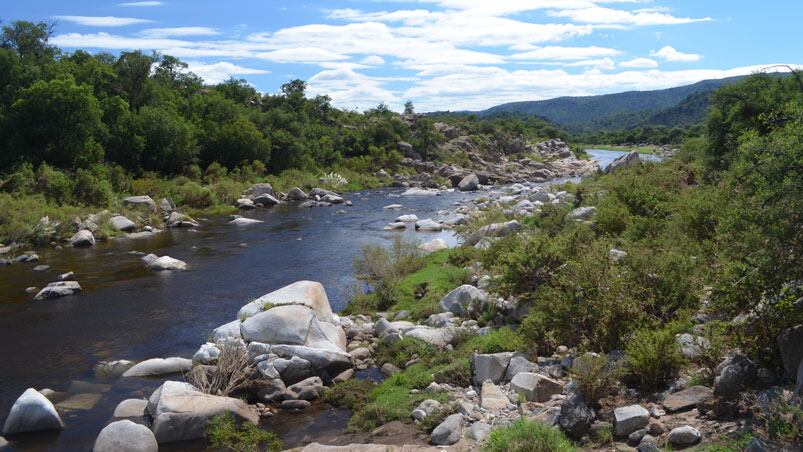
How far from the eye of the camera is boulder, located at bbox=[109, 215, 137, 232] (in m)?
33.5

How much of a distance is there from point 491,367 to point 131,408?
22.9ft

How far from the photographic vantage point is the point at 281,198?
5006 centimetres

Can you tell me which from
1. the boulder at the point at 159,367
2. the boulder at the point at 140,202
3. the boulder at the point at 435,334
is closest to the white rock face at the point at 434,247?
the boulder at the point at 435,334

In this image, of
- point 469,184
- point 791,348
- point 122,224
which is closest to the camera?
point 791,348

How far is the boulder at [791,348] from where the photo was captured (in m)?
7.38

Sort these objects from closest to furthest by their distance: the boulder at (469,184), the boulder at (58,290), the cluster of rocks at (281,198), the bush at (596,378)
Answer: the bush at (596,378)
the boulder at (58,290)
the cluster of rocks at (281,198)
the boulder at (469,184)

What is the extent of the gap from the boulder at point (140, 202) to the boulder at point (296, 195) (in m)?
13.7

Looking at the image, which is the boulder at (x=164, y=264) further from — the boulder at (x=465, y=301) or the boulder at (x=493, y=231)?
the boulder at (x=465, y=301)

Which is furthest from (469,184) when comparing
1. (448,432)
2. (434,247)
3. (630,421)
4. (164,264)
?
(630,421)

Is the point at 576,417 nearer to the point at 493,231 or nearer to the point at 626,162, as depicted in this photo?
the point at 493,231

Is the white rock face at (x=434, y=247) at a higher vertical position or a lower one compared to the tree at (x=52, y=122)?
lower

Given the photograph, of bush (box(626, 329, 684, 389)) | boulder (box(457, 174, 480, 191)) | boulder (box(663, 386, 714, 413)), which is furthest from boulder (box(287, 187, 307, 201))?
boulder (box(663, 386, 714, 413))

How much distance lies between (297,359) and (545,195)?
23410 millimetres

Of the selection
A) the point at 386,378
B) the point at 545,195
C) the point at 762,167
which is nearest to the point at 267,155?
the point at 545,195
